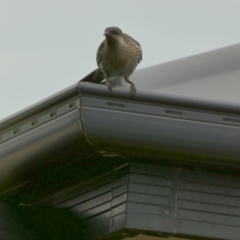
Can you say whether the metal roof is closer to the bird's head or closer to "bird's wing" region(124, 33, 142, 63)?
the bird's head

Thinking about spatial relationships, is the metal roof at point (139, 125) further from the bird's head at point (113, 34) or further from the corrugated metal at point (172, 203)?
the bird's head at point (113, 34)

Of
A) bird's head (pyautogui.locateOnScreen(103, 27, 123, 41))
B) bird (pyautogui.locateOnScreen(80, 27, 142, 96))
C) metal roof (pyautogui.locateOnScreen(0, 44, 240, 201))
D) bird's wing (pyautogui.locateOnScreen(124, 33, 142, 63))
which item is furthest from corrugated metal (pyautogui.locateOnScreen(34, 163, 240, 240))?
bird's wing (pyautogui.locateOnScreen(124, 33, 142, 63))

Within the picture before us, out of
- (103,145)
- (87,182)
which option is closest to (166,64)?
(87,182)

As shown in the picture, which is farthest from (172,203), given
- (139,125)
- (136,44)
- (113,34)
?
(136,44)

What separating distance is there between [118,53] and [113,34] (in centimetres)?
19

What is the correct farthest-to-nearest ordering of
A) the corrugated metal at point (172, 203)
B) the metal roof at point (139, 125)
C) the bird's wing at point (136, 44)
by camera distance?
the bird's wing at point (136, 44), the corrugated metal at point (172, 203), the metal roof at point (139, 125)

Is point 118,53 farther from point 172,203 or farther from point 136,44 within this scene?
point 172,203

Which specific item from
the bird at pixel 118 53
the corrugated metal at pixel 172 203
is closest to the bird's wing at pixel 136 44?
the bird at pixel 118 53

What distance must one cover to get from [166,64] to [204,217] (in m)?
1.15

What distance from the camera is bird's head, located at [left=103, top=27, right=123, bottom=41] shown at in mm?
5172

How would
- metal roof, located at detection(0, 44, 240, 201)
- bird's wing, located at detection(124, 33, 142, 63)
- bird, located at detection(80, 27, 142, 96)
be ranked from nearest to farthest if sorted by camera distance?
metal roof, located at detection(0, 44, 240, 201), bird, located at detection(80, 27, 142, 96), bird's wing, located at detection(124, 33, 142, 63)

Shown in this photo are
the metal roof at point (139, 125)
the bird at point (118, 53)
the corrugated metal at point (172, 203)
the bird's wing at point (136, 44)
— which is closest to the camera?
the metal roof at point (139, 125)

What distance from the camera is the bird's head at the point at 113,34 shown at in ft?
17.0

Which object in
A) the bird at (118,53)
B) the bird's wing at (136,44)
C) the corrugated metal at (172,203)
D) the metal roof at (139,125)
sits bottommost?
the corrugated metal at (172,203)
